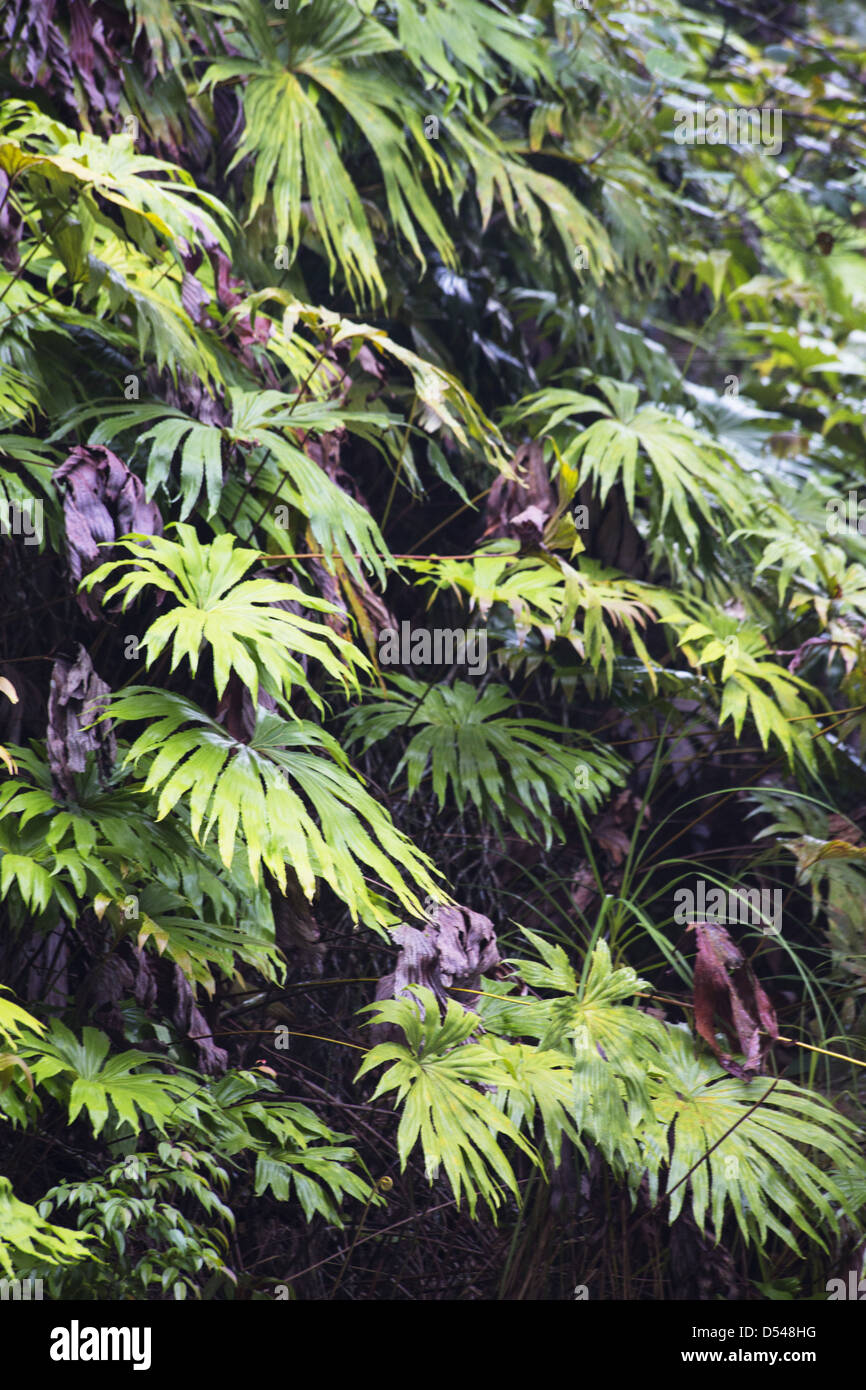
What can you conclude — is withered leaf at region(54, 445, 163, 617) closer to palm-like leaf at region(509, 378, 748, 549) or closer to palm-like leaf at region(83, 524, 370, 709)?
palm-like leaf at region(83, 524, 370, 709)

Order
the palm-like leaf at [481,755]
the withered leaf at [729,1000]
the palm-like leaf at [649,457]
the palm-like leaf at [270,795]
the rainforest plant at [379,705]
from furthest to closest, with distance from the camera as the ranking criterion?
the palm-like leaf at [649,457], the palm-like leaf at [481,755], the withered leaf at [729,1000], the rainforest plant at [379,705], the palm-like leaf at [270,795]

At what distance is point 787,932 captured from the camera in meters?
2.60

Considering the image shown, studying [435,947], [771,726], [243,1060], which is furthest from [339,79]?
[243,1060]

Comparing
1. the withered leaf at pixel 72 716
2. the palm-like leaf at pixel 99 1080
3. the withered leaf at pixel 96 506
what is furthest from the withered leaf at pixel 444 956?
the withered leaf at pixel 96 506

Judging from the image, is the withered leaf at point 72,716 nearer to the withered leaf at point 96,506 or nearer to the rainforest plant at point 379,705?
the rainforest plant at point 379,705

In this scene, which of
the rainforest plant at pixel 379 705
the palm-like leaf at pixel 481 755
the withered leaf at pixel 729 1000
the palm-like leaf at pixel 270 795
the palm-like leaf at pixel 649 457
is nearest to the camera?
the palm-like leaf at pixel 270 795

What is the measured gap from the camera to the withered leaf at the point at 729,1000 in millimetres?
1854

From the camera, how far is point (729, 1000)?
73.3 inches

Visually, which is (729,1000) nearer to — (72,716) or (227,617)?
(227,617)

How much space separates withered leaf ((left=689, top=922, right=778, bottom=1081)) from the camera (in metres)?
1.85

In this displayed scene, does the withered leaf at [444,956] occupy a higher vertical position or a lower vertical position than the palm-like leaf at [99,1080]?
higher

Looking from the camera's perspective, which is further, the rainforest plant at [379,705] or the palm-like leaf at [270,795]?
the rainforest plant at [379,705]

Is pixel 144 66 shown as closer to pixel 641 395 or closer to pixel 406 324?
pixel 406 324

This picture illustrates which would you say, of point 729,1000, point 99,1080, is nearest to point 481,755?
point 729,1000
